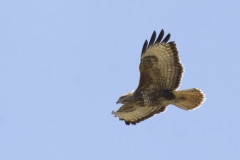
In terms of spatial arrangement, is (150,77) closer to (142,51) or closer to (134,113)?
(142,51)

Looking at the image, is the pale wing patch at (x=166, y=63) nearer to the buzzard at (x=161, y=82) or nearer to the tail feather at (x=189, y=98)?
the buzzard at (x=161, y=82)

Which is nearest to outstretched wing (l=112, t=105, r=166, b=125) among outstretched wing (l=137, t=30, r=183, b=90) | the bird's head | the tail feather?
the bird's head

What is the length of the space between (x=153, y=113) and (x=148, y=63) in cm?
166

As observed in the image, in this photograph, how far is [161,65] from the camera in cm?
1319

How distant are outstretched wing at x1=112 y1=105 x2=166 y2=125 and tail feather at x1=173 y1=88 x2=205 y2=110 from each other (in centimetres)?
86

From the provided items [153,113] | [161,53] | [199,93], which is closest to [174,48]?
[161,53]

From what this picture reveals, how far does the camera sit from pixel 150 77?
43.7ft

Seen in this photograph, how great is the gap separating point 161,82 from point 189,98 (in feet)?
2.20

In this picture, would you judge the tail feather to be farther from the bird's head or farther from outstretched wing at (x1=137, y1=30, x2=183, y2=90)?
the bird's head

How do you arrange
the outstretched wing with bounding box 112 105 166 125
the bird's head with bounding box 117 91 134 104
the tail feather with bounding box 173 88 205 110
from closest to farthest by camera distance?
the tail feather with bounding box 173 88 205 110 → the bird's head with bounding box 117 91 134 104 → the outstretched wing with bounding box 112 105 166 125

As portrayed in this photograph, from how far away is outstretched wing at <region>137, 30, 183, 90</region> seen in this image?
13.1 metres

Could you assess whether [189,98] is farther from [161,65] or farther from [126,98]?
[126,98]

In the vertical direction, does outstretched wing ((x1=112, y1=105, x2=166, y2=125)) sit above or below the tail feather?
above

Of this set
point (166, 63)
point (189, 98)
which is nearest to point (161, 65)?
point (166, 63)
